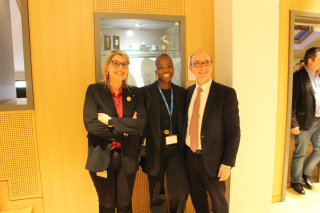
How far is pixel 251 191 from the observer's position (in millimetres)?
2553

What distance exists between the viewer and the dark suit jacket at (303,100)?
310 centimetres

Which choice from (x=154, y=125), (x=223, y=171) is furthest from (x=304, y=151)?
(x=154, y=125)

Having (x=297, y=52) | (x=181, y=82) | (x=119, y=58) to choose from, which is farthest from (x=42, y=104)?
(x=297, y=52)

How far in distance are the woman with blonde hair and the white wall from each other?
4.12 feet

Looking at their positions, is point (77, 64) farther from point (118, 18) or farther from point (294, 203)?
point (294, 203)

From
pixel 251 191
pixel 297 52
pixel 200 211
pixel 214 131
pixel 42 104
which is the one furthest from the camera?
pixel 297 52

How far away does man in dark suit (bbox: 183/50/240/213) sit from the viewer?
75.9 inches

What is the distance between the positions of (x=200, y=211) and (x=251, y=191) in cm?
82

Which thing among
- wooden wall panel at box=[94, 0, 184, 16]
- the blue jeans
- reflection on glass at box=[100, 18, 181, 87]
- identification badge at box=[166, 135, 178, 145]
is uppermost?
wooden wall panel at box=[94, 0, 184, 16]

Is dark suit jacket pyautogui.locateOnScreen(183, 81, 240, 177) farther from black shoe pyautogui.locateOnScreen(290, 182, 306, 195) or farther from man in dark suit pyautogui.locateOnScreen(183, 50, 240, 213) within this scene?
black shoe pyautogui.locateOnScreen(290, 182, 306, 195)

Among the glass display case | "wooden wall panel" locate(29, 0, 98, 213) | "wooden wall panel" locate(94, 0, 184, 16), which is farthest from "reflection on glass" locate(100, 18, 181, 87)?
"wooden wall panel" locate(29, 0, 98, 213)

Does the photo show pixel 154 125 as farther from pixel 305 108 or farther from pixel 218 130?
pixel 305 108

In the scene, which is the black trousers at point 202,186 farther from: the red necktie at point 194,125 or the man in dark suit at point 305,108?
the man in dark suit at point 305,108

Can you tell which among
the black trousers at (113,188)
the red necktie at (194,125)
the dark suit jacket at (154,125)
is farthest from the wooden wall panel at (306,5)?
the black trousers at (113,188)
